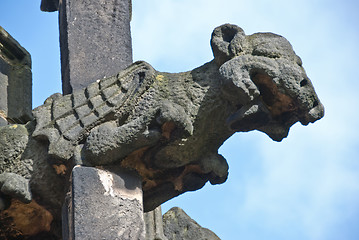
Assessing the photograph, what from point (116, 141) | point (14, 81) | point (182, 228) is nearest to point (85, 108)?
point (116, 141)

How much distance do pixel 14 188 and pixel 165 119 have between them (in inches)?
39.0

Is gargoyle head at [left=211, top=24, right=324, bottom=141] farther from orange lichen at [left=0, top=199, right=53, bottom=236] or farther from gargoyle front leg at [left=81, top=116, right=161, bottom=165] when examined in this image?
orange lichen at [left=0, top=199, right=53, bottom=236]

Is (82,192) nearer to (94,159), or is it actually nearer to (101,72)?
(94,159)

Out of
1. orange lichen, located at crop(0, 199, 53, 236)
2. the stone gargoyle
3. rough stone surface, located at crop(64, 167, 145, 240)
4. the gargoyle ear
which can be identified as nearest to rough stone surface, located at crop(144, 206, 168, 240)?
Result: the stone gargoyle

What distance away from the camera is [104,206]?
22.9 feet

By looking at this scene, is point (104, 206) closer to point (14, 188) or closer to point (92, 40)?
point (14, 188)

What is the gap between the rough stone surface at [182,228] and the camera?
8477 mm

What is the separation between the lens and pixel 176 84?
7383mm

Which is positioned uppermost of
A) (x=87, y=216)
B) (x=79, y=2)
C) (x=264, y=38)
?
(x=79, y=2)

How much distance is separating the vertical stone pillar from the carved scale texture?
1205mm

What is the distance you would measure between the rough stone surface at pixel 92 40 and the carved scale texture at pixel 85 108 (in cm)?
64

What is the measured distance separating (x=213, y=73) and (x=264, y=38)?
14.7 inches

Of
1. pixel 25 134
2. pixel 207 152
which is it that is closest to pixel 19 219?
pixel 25 134

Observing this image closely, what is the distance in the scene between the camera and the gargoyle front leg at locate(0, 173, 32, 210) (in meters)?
7.24
